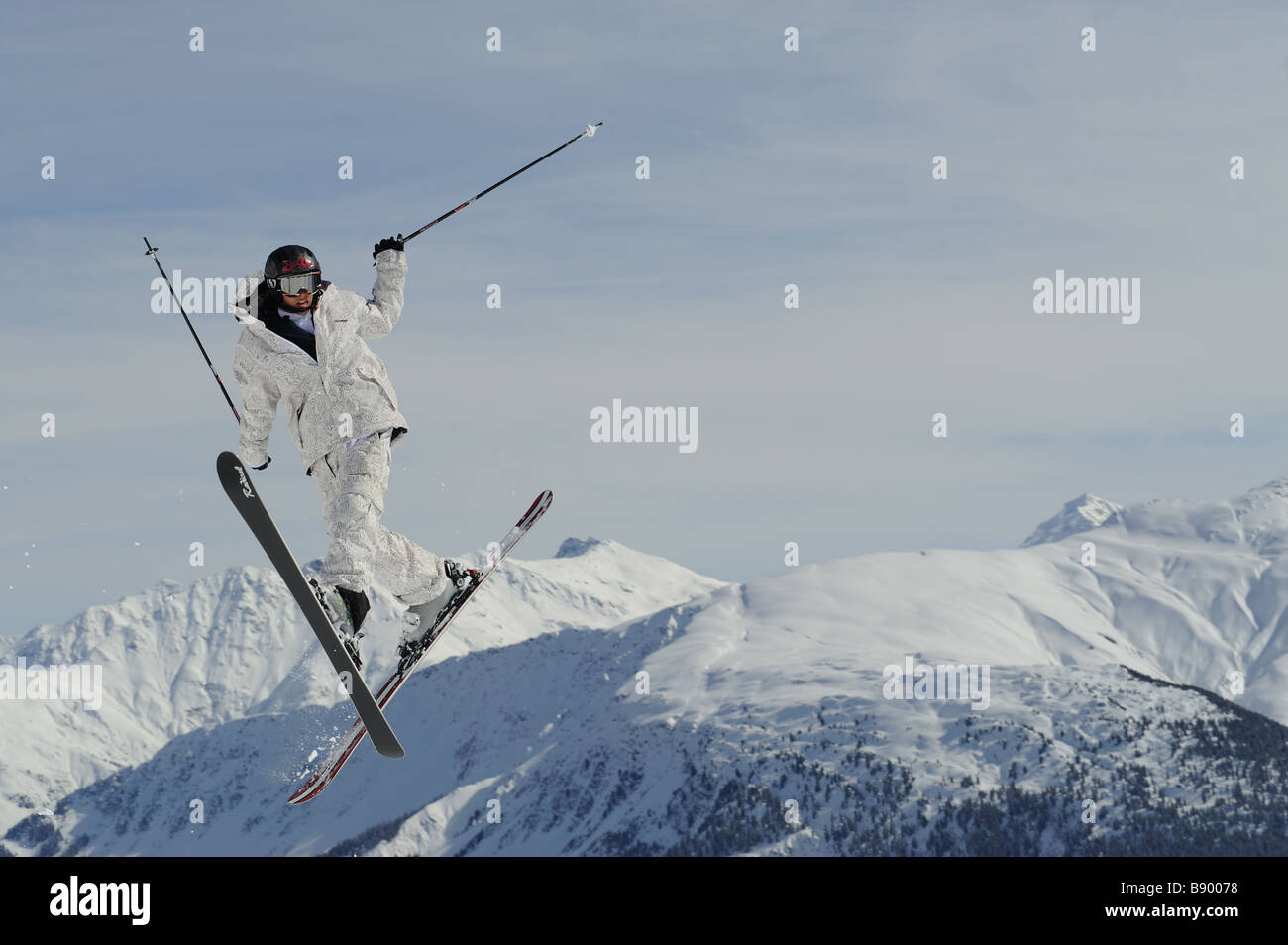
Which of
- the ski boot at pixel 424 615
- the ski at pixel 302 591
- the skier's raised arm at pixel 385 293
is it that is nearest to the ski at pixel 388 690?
the ski boot at pixel 424 615

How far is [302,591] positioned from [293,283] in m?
2.23

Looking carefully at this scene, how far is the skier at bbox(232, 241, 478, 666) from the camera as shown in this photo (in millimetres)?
10844

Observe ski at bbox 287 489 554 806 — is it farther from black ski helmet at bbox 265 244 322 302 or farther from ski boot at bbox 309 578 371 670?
black ski helmet at bbox 265 244 322 302

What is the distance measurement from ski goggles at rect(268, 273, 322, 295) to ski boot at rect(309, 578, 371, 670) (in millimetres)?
2175

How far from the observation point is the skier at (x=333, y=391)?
10.8m

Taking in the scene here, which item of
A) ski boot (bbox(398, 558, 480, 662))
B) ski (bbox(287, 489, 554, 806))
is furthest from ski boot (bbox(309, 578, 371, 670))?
ski boot (bbox(398, 558, 480, 662))

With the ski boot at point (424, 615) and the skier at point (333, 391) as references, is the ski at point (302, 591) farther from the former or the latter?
the ski boot at point (424, 615)

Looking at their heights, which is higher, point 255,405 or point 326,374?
point 326,374

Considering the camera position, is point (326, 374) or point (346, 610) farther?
point (346, 610)

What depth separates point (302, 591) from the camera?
35.3 ft

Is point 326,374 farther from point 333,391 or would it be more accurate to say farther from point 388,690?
point 388,690

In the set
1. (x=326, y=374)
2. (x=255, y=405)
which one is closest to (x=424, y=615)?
(x=255, y=405)
